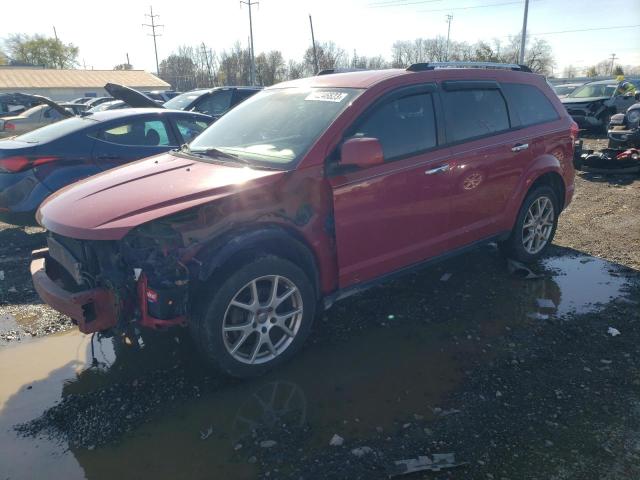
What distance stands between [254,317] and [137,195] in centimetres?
110

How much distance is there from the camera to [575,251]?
18.7 ft

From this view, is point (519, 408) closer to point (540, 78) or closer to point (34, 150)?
point (540, 78)

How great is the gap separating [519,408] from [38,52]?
96839 millimetres

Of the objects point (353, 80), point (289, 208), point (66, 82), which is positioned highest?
point (66, 82)

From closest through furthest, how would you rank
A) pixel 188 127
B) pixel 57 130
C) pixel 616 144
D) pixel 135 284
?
pixel 135 284
pixel 57 130
pixel 188 127
pixel 616 144

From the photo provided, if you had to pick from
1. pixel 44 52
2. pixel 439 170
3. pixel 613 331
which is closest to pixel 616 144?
pixel 613 331

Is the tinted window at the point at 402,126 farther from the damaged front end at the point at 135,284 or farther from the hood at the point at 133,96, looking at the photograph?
the hood at the point at 133,96

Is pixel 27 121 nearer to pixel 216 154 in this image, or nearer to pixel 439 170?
pixel 216 154

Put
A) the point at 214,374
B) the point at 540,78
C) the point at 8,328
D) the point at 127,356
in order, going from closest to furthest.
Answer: the point at 214,374 → the point at 127,356 → the point at 8,328 → the point at 540,78

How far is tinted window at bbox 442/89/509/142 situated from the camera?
13.8ft

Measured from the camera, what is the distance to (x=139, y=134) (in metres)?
6.40

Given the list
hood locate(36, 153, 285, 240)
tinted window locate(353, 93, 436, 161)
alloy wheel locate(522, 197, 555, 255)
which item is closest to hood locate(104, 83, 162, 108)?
hood locate(36, 153, 285, 240)

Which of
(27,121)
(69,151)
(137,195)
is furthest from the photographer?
(27,121)

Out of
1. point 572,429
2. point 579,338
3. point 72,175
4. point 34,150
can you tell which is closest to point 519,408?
point 572,429
